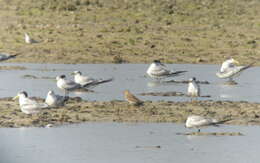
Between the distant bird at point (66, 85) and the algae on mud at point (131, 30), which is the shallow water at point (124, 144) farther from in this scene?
the algae on mud at point (131, 30)

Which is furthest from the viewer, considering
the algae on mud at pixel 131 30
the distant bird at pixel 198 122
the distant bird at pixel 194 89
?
the algae on mud at pixel 131 30

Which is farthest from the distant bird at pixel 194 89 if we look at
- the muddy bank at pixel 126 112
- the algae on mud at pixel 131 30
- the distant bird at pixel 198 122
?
the algae on mud at pixel 131 30

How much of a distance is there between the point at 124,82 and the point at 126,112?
485cm

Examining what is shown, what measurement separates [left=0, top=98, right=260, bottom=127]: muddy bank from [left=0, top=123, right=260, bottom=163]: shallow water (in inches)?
22.9

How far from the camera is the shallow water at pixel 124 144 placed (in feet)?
36.3

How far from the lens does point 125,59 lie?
26.9 meters

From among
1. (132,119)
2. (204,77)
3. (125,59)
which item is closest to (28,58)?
(125,59)

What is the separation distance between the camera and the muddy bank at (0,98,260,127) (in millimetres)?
14531

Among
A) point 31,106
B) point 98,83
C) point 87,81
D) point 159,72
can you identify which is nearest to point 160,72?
point 159,72

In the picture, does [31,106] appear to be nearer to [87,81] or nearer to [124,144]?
[124,144]

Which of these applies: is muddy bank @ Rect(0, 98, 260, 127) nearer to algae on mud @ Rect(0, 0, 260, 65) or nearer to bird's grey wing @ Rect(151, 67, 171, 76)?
bird's grey wing @ Rect(151, 67, 171, 76)

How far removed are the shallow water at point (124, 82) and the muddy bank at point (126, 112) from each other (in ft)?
3.15

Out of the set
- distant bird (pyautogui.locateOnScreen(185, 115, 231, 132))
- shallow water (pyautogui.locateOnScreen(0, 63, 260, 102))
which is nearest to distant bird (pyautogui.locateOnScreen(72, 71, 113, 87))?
shallow water (pyautogui.locateOnScreen(0, 63, 260, 102))

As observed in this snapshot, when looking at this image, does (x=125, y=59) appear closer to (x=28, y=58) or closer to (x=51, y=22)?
(x=28, y=58)
